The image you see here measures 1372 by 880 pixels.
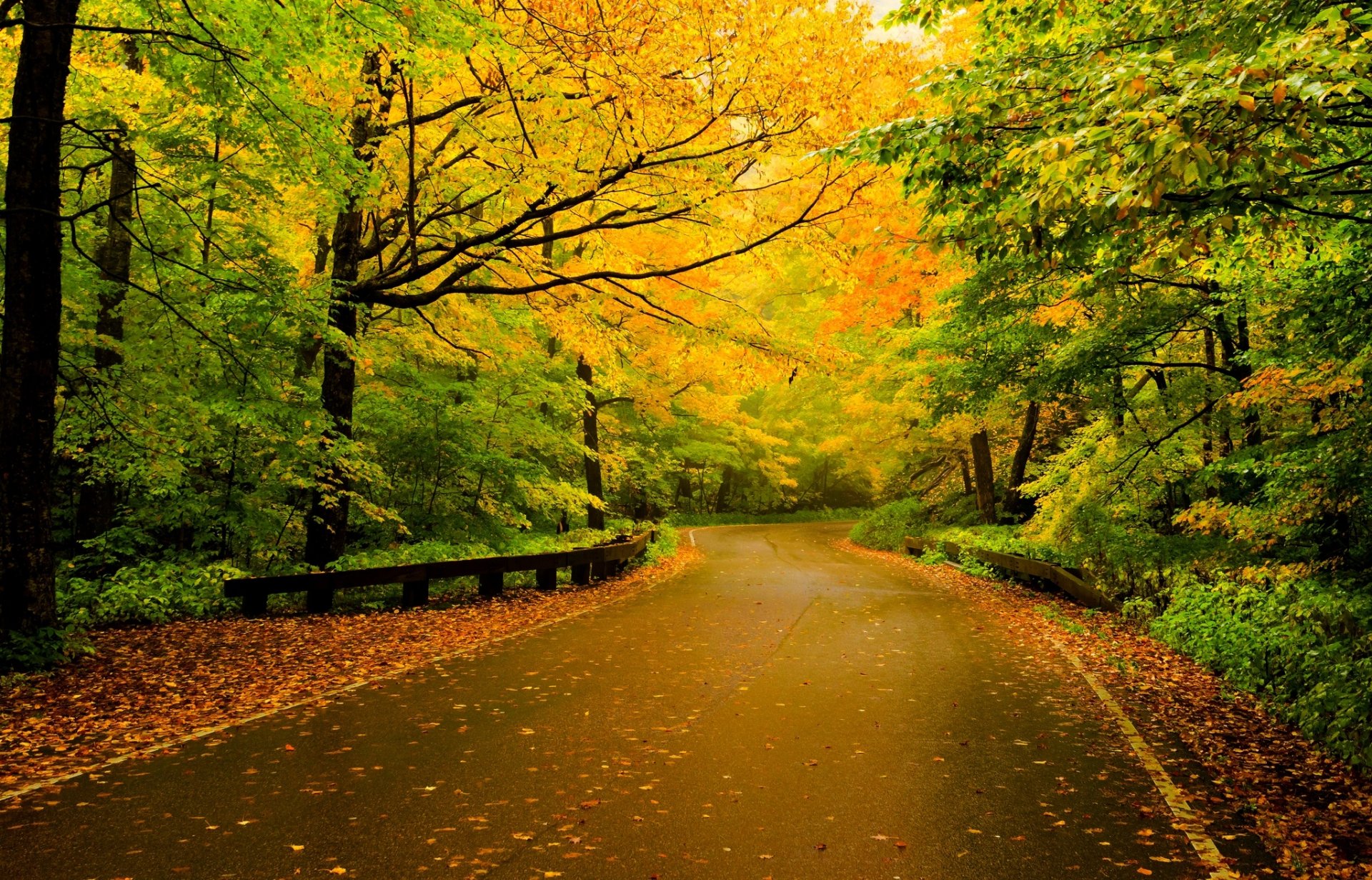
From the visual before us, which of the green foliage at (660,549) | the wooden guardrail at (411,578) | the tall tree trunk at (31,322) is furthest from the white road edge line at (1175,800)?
the green foliage at (660,549)

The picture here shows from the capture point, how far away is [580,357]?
70.1ft

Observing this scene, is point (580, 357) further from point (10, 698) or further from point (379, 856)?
point (379, 856)

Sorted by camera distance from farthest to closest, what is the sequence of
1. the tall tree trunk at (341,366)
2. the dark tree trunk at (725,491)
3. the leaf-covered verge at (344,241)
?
the dark tree trunk at (725,491), the tall tree trunk at (341,366), the leaf-covered verge at (344,241)

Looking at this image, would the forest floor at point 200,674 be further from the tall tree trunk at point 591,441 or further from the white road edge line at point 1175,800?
the tall tree trunk at point 591,441

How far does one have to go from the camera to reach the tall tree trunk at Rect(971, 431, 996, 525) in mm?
24219

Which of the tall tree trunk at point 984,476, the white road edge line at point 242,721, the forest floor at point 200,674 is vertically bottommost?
the white road edge line at point 242,721

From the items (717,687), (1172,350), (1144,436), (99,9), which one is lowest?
(717,687)

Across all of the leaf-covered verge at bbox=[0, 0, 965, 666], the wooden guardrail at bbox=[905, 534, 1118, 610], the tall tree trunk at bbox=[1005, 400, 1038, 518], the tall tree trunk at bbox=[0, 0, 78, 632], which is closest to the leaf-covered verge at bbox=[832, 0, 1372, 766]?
the wooden guardrail at bbox=[905, 534, 1118, 610]

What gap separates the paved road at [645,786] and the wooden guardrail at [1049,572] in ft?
15.8

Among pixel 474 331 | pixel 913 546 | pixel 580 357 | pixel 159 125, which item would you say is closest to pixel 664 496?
pixel 913 546

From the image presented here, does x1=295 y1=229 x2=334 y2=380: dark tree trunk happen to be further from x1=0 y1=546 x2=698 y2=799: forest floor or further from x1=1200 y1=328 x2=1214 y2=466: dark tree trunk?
x1=1200 y1=328 x2=1214 y2=466: dark tree trunk

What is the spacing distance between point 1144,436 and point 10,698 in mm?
13962

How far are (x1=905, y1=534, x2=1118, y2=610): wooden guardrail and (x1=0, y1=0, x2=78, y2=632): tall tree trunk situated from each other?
13459 millimetres

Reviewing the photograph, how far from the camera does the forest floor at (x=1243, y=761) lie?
4520 millimetres
